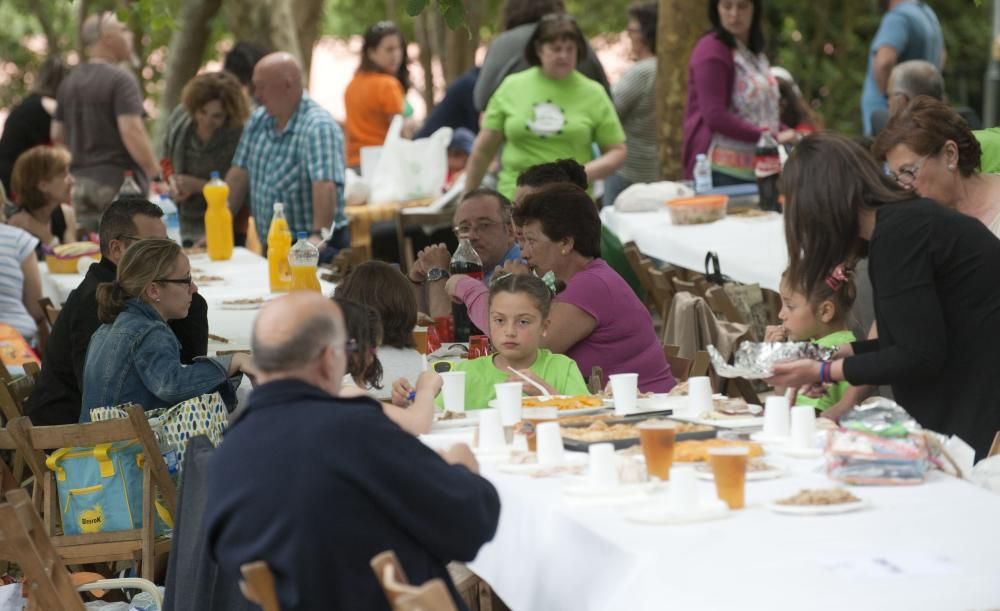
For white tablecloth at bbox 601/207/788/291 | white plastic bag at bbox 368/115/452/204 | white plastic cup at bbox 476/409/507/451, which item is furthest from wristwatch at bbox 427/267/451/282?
white plastic bag at bbox 368/115/452/204

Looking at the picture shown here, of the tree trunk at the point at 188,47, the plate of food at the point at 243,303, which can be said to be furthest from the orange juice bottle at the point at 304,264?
the tree trunk at the point at 188,47

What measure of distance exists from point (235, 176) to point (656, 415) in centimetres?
553

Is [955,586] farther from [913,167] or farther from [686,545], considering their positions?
[913,167]

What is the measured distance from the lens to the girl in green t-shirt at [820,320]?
4.99 metres

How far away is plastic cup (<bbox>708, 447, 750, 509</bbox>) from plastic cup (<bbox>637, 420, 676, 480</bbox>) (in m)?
0.21

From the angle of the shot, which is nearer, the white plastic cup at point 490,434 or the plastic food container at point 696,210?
the white plastic cup at point 490,434

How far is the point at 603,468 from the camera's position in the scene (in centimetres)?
344

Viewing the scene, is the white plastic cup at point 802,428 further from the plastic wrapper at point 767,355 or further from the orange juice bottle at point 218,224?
the orange juice bottle at point 218,224

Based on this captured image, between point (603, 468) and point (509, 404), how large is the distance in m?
0.73

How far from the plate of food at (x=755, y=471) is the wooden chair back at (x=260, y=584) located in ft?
3.20

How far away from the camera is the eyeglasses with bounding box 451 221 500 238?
6.34 meters

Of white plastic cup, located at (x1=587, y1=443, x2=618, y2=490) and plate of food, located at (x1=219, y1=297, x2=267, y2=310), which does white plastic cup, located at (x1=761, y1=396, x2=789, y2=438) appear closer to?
white plastic cup, located at (x1=587, y1=443, x2=618, y2=490)

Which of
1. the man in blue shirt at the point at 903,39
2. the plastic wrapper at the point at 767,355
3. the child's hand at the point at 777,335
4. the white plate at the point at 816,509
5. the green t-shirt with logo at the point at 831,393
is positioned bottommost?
the green t-shirt with logo at the point at 831,393

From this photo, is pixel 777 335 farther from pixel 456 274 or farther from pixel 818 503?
pixel 818 503
